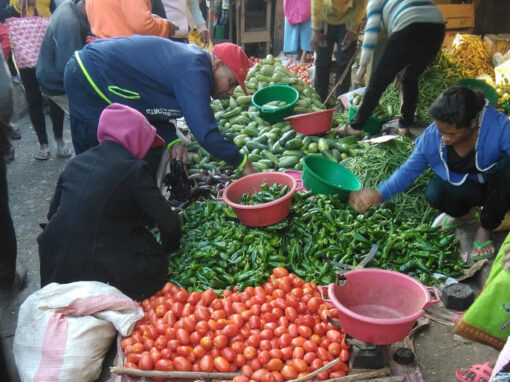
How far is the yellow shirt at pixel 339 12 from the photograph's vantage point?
5.81 metres

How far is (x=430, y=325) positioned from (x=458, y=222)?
3.27 ft

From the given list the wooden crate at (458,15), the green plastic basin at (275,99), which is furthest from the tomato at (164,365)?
the wooden crate at (458,15)

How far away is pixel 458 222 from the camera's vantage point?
3.44 metres

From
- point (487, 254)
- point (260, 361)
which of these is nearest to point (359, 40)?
point (487, 254)

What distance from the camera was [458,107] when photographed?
274cm

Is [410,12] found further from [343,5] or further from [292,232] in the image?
[292,232]

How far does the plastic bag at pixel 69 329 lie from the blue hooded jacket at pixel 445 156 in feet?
6.27

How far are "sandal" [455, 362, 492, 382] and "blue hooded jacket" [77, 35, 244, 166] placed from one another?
1.97 metres

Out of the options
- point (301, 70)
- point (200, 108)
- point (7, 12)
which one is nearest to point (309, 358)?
point (200, 108)

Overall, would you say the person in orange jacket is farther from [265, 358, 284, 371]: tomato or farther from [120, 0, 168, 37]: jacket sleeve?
[265, 358, 284, 371]: tomato

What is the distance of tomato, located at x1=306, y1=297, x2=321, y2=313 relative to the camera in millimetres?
2656

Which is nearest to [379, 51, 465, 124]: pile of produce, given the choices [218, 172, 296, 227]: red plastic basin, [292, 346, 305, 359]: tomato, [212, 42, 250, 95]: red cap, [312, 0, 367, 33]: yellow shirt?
[312, 0, 367, 33]: yellow shirt

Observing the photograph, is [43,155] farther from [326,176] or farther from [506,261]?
[506,261]

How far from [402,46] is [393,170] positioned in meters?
1.21
